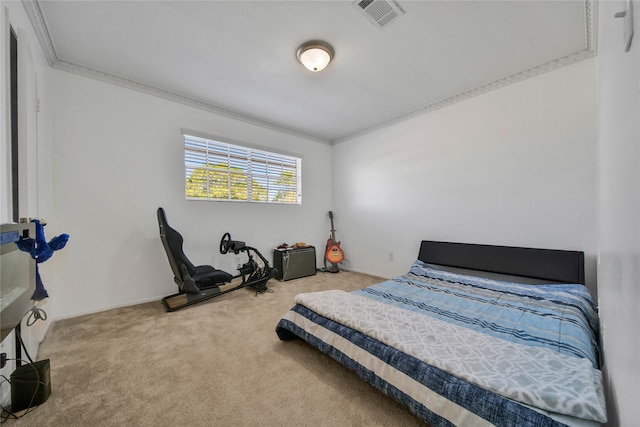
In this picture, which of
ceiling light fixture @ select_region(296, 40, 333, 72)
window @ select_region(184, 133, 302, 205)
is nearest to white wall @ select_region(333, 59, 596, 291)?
window @ select_region(184, 133, 302, 205)

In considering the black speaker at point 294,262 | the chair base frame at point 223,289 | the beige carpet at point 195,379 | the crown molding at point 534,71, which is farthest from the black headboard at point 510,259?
the chair base frame at point 223,289

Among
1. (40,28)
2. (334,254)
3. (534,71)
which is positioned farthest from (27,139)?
(534,71)

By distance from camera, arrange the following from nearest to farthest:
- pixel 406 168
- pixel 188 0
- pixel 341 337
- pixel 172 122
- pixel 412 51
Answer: pixel 341 337
pixel 188 0
pixel 412 51
pixel 172 122
pixel 406 168

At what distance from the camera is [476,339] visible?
4.54 feet

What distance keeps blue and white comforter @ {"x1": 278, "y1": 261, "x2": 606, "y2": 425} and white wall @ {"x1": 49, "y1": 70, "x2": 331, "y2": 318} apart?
2099mm

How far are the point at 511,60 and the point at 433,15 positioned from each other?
48.2 inches

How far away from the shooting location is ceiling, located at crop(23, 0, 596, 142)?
188 cm

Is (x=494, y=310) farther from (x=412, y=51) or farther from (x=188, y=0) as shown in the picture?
(x=188, y=0)

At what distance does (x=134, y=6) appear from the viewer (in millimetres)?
1846

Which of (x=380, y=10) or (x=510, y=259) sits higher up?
(x=380, y=10)

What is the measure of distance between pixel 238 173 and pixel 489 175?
3.52 metres

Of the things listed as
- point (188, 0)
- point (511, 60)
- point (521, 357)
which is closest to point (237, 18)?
point (188, 0)

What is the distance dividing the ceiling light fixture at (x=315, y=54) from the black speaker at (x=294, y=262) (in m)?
2.70

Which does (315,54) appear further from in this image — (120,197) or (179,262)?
(120,197)
